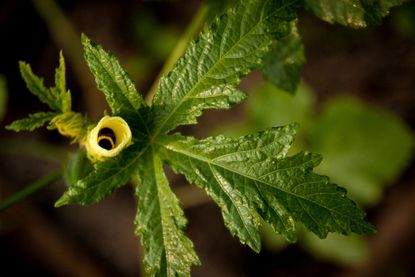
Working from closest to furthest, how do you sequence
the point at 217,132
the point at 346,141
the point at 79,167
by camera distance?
the point at 79,167 → the point at 346,141 → the point at 217,132

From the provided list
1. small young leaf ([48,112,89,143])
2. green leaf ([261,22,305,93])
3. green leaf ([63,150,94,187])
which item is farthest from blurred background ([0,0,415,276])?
small young leaf ([48,112,89,143])

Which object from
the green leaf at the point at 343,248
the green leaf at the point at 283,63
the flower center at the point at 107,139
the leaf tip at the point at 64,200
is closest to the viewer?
the leaf tip at the point at 64,200

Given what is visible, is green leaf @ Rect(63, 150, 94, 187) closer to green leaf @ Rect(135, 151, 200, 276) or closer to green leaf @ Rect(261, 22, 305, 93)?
green leaf @ Rect(135, 151, 200, 276)

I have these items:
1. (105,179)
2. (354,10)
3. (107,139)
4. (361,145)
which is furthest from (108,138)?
(361,145)

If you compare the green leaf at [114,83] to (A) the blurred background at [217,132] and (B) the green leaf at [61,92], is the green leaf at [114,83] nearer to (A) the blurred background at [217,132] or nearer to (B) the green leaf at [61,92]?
(B) the green leaf at [61,92]

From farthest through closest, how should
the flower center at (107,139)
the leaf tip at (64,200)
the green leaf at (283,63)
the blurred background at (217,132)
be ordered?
the blurred background at (217,132) < the green leaf at (283,63) < the flower center at (107,139) < the leaf tip at (64,200)

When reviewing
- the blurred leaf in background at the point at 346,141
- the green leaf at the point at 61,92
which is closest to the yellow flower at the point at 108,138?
the green leaf at the point at 61,92

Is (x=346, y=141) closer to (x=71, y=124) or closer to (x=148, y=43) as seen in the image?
(x=148, y=43)
